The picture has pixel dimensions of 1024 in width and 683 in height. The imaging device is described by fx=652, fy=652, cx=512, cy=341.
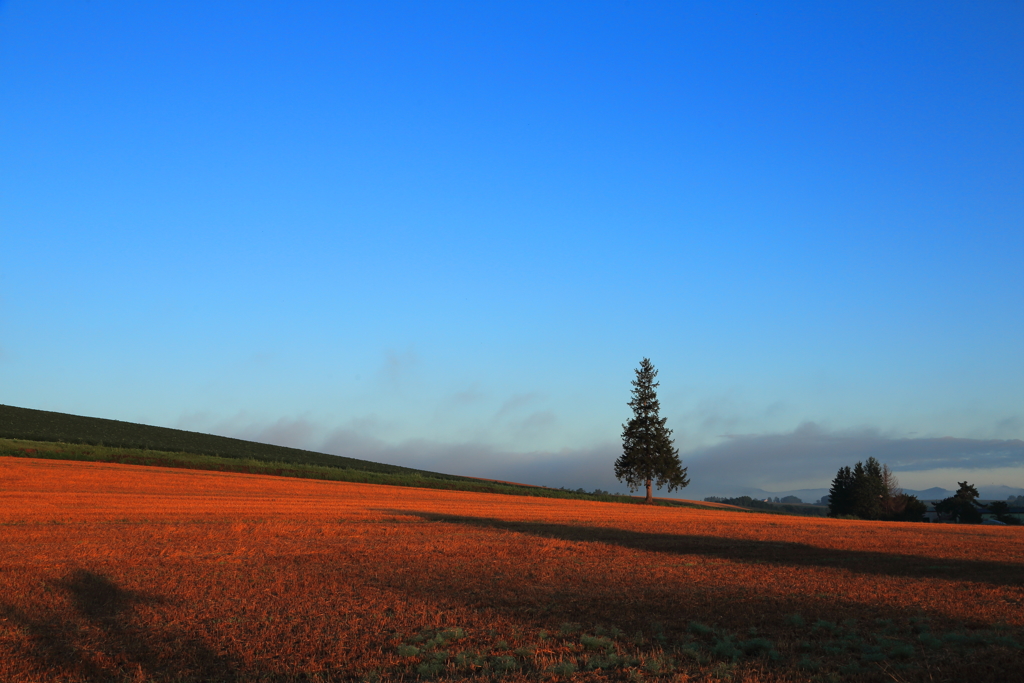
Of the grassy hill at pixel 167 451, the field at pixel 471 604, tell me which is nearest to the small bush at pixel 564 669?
the field at pixel 471 604

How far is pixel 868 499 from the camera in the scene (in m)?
107

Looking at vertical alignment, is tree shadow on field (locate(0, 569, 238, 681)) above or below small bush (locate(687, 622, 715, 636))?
below

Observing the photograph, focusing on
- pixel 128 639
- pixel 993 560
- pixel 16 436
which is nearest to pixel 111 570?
pixel 128 639


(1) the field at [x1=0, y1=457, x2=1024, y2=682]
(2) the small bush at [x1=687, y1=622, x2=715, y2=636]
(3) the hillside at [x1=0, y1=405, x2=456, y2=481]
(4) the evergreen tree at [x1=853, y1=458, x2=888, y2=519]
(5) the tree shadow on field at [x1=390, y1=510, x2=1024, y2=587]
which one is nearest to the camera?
(1) the field at [x1=0, y1=457, x2=1024, y2=682]

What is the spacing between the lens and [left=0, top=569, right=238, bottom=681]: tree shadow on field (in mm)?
8727

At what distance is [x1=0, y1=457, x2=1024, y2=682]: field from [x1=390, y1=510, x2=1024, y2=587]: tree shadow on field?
177mm

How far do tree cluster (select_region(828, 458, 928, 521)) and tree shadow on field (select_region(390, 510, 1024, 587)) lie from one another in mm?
85482

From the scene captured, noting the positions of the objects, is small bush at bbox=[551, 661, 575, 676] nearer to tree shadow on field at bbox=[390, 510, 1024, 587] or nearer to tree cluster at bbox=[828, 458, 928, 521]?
tree shadow on field at bbox=[390, 510, 1024, 587]

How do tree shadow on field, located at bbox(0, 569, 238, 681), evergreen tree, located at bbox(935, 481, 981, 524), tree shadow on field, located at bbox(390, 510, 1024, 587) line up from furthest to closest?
evergreen tree, located at bbox(935, 481, 981, 524) < tree shadow on field, located at bbox(390, 510, 1024, 587) < tree shadow on field, located at bbox(0, 569, 238, 681)

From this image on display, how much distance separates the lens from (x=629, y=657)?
367 inches

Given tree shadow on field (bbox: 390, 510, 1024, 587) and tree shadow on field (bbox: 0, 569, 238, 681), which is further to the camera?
tree shadow on field (bbox: 390, 510, 1024, 587)

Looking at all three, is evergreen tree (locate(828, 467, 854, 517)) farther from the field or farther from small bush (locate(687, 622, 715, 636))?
small bush (locate(687, 622, 715, 636))

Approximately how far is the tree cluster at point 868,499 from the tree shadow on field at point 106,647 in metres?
108

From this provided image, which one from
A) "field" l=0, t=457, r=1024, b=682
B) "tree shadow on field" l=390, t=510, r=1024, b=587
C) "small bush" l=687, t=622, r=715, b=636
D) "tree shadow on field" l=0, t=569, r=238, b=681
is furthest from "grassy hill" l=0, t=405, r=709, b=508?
"small bush" l=687, t=622, r=715, b=636
